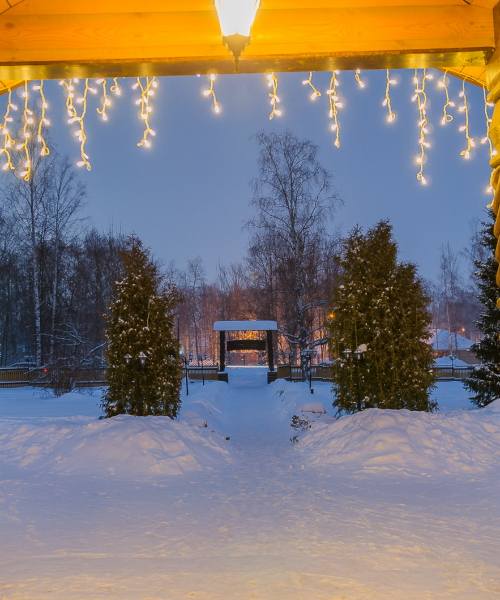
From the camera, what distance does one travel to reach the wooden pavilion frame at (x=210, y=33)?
2.45m

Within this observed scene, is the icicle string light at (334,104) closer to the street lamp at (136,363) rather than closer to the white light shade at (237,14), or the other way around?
the white light shade at (237,14)

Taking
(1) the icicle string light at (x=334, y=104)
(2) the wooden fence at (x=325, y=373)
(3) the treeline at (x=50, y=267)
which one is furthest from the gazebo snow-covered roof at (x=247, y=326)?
(1) the icicle string light at (x=334, y=104)

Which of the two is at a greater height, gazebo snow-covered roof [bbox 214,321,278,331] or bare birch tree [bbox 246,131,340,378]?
bare birch tree [bbox 246,131,340,378]

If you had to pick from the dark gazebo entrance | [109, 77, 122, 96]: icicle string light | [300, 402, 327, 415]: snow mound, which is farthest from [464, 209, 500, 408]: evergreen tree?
[109, 77, 122, 96]: icicle string light

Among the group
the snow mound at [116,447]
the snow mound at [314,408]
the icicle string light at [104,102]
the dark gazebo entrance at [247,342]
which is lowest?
the snow mound at [314,408]

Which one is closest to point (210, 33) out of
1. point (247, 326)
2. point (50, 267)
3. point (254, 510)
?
point (254, 510)

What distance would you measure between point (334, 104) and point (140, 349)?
22.9 ft

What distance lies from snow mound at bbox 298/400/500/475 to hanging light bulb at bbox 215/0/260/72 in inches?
238

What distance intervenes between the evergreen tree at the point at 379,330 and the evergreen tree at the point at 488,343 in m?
4.68

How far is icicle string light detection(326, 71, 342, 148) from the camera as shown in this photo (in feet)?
10.5

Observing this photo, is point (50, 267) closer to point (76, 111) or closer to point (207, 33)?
point (76, 111)

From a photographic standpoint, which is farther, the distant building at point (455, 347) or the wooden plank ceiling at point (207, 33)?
the distant building at point (455, 347)

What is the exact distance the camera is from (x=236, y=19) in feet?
6.43

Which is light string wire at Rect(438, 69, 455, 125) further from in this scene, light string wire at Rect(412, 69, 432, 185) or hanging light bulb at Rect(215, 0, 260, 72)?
hanging light bulb at Rect(215, 0, 260, 72)
